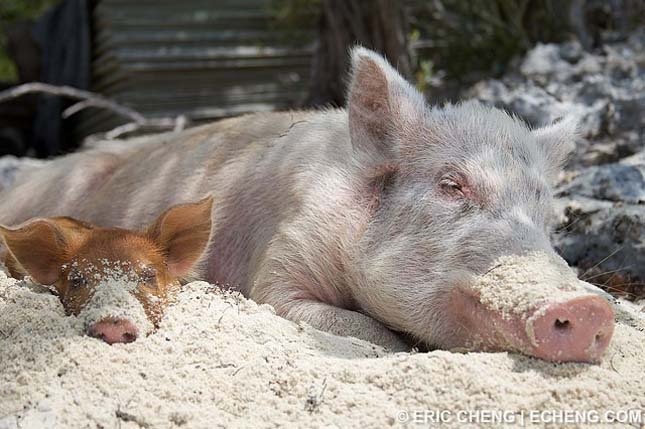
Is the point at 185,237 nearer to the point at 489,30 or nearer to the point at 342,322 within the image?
the point at 342,322

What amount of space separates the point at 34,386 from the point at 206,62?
27.6 feet

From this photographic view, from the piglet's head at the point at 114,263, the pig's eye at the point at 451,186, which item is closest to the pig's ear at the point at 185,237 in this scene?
the piglet's head at the point at 114,263

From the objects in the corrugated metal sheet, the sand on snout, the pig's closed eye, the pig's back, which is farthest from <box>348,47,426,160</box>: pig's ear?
the corrugated metal sheet

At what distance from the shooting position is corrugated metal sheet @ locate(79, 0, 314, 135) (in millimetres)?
10148

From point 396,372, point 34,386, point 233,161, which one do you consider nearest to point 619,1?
point 233,161

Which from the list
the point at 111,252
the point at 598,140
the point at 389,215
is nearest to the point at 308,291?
the point at 389,215

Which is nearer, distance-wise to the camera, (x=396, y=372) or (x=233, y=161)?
(x=396, y=372)

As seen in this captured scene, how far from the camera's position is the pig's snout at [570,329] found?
252 cm

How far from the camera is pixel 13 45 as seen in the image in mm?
11406

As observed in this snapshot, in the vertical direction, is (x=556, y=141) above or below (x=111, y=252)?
above

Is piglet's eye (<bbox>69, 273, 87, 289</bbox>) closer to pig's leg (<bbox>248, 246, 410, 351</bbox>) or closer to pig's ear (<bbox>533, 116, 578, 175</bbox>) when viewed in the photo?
pig's leg (<bbox>248, 246, 410, 351</bbox>)

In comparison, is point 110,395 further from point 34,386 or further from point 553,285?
point 553,285

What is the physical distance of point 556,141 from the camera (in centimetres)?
389

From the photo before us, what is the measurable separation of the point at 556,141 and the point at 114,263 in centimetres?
201
